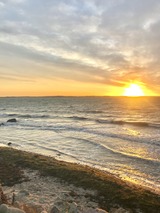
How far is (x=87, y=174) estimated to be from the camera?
13.9m

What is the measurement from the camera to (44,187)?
476 inches

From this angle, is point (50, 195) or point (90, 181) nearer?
point (50, 195)

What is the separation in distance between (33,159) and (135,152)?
30.8ft

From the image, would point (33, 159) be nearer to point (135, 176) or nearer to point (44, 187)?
point (44, 187)

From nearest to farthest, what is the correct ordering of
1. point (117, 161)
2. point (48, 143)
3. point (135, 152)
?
1. point (117, 161)
2. point (135, 152)
3. point (48, 143)

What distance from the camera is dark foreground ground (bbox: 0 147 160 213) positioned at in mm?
10623

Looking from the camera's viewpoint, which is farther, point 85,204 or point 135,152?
point 135,152

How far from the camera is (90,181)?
42.4ft

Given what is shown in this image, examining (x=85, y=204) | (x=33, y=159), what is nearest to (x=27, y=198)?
(x=85, y=204)

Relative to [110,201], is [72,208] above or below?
above

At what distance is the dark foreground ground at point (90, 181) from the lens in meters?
10.6

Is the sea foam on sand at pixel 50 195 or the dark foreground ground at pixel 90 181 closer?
the sea foam on sand at pixel 50 195

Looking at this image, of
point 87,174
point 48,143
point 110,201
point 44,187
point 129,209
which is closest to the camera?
point 129,209

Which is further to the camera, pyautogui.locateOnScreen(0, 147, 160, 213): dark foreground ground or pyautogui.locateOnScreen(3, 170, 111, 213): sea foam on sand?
pyautogui.locateOnScreen(0, 147, 160, 213): dark foreground ground
